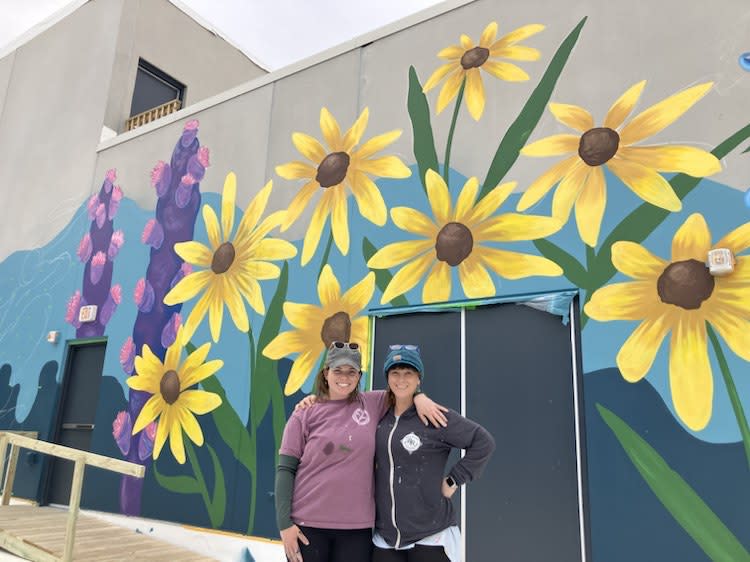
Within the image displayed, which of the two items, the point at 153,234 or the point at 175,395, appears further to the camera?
the point at 153,234

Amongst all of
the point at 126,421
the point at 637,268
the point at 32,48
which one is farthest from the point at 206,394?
the point at 32,48

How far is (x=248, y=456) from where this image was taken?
15.8 ft

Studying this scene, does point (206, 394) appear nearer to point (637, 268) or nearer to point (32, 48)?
point (637, 268)

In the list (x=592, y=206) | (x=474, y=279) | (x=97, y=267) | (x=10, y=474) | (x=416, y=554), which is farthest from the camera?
(x=97, y=267)

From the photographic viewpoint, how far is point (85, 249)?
6.91m

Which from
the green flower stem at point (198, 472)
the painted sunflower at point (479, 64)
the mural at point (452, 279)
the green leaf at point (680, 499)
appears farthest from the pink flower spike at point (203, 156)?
the green leaf at point (680, 499)

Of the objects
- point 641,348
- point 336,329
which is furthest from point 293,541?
point 336,329

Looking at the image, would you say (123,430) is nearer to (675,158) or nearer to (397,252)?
(397,252)

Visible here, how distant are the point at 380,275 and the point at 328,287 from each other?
50 centimetres

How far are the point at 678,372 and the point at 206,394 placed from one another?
3.84 metres

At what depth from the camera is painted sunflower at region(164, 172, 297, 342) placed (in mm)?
5195

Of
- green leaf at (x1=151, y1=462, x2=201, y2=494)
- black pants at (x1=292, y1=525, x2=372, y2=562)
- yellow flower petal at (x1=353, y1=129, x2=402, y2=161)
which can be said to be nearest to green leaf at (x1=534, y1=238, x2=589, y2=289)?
yellow flower petal at (x1=353, y1=129, x2=402, y2=161)

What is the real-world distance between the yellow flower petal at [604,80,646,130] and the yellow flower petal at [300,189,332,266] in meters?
2.30

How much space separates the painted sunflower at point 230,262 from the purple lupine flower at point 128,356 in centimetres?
66
